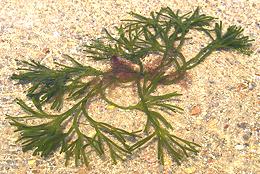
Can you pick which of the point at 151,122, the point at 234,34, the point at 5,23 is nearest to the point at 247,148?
the point at 151,122

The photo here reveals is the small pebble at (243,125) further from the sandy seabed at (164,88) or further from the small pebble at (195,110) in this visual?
the small pebble at (195,110)

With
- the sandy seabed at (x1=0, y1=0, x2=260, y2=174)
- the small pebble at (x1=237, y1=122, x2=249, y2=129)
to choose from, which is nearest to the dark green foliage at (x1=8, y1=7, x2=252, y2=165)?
the sandy seabed at (x1=0, y1=0, x2=260, y2=174)

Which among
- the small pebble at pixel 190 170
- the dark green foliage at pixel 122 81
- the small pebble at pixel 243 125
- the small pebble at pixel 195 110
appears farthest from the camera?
the small pebble at pixel 195 110

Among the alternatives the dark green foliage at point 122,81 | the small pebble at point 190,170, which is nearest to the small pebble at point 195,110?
the dark green foliage at point 122,81

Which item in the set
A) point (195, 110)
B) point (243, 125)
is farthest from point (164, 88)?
point (243, 125)

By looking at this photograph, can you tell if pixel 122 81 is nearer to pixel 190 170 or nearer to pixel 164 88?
pixel 164 88
